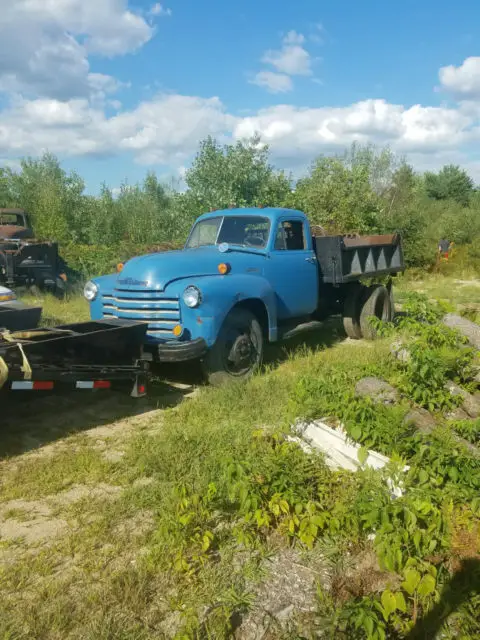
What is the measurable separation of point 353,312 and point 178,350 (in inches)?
168

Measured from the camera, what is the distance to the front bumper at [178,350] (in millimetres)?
5523

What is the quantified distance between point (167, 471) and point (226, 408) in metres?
1.36

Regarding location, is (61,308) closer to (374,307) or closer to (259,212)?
(259,212)

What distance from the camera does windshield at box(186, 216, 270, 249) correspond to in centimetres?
731

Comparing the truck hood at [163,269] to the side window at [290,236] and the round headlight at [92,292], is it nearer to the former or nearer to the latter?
the round headlight at [92,292]

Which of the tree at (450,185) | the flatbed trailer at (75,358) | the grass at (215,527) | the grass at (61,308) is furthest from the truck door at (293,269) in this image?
the tree at (450,185)

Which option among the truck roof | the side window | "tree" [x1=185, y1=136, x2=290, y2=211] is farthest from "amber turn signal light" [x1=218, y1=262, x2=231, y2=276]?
"tree" [x1=185, y1=136, x2=290, y2=211]

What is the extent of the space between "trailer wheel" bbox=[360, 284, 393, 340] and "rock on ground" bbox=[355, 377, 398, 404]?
3724 millimetres

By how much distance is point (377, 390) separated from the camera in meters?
4.77

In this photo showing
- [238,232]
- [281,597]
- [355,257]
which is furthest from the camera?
[355,257]

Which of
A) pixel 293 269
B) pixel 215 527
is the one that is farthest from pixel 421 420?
pixel 293 269

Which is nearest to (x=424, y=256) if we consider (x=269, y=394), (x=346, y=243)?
(x=346, y=243)

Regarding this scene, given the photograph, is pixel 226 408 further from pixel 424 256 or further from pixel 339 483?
pixel 424 256

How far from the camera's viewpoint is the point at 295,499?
3.37 meters
